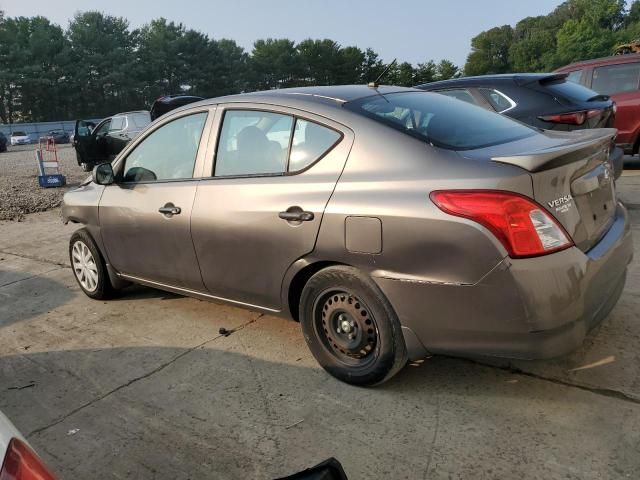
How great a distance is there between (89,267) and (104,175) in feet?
3.04

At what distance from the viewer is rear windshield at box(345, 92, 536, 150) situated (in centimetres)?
282

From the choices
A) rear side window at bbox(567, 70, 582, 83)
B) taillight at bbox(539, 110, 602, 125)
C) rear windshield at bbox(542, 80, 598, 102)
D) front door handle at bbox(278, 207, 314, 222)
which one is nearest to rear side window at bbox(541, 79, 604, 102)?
rear windshield at bbox(542, 80, 598, 102)

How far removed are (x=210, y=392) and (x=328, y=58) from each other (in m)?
95.3

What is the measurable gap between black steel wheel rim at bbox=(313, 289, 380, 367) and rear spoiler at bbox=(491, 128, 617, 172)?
100cm

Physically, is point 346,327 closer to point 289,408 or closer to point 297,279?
point 297,279

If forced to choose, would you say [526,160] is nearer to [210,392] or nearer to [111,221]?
[210,392]

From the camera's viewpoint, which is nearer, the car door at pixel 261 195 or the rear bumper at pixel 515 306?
the rear bumper at pixel 515 306

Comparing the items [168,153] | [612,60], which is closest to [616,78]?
[612,60]

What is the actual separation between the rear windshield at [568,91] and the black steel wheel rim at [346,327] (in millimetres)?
4380

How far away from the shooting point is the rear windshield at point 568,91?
6016mm

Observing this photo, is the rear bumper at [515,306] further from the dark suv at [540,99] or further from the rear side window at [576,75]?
the rear side window at [576,75]

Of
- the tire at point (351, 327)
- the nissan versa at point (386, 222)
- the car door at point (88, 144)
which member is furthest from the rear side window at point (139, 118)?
the tire at point (351, 327)

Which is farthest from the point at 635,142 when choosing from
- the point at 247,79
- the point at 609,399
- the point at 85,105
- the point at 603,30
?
the point at 603,30

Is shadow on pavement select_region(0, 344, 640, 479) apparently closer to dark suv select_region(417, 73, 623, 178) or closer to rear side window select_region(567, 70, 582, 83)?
dark suv select_region(417, 73, 623, 178)
